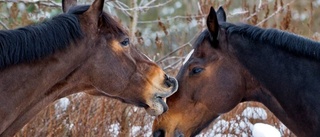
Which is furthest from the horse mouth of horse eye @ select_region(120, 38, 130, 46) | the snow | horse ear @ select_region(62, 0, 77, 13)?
the snow

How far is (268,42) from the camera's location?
552 cm

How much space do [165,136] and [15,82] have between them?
130 cm

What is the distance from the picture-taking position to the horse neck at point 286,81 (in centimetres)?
540

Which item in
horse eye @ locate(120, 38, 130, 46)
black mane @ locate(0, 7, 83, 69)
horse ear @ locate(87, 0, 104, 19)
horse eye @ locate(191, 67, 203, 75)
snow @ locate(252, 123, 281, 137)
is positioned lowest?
snow @ locate(252, 123, 281, 137)

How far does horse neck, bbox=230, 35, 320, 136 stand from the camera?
540 centimetres

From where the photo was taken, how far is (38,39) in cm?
504

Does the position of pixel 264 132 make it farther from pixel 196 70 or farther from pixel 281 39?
pixel 281 39

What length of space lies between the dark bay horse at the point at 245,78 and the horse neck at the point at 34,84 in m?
0.88

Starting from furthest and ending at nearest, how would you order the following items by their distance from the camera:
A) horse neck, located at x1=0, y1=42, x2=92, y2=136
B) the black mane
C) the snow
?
the snow → horse neck, located at x1=0, y1=42, x2=92, y2=136 → the black mane

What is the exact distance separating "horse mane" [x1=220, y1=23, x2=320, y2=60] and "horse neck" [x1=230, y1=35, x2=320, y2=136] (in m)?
0.04

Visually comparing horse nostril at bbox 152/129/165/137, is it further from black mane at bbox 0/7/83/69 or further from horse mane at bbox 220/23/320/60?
black mane at bbox 0/7/83/69

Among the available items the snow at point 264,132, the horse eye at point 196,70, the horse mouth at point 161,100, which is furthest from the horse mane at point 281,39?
the snow at point 264,132

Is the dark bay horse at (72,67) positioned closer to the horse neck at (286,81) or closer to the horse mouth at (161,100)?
the horse mouth at (161,100)

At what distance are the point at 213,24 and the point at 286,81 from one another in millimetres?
638
